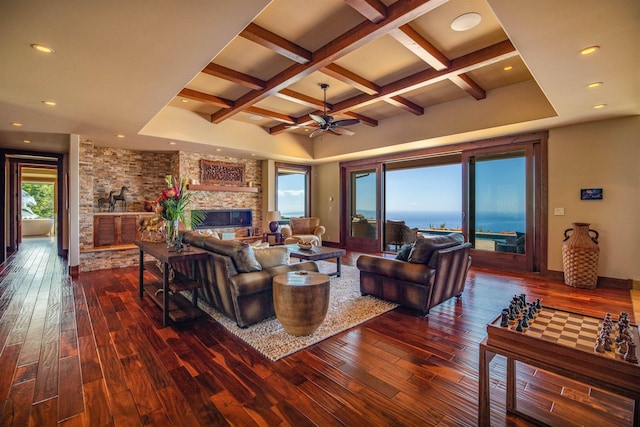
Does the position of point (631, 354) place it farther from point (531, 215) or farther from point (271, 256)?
point (531, 215)

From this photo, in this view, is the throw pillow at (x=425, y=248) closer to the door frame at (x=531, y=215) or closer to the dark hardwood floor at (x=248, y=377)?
the dark hardwood floor at (x=248, y=377)

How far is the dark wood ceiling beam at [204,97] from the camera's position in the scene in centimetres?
477

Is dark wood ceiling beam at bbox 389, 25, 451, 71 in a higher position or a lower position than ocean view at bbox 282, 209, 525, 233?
higher

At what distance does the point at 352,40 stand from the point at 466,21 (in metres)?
1.18

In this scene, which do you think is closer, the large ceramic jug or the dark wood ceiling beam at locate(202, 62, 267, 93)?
the dark wood ceiling beam at locate(202, 62, 267, 93)

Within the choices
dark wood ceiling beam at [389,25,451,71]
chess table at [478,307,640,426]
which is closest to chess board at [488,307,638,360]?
chess table at [478,307,640,426]

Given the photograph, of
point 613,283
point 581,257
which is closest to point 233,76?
point 581,257

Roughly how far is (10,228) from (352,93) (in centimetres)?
941

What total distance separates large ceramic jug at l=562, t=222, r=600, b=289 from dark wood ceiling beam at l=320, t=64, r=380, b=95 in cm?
398

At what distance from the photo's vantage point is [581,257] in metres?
4.58

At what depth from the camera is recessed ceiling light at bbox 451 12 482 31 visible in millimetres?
2929

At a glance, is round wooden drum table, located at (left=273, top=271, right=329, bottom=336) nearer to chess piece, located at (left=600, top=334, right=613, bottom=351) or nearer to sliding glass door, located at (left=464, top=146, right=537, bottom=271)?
chess piece, located at (left=600, top=334, right=613, bottom=351)

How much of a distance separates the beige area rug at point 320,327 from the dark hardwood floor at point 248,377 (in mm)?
96

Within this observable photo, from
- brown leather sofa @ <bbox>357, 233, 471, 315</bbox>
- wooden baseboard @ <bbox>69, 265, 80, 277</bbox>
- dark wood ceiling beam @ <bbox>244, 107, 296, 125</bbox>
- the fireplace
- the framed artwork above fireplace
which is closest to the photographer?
brown leather sofa @ <bbox>357, 233, 471, 315</bbox>
